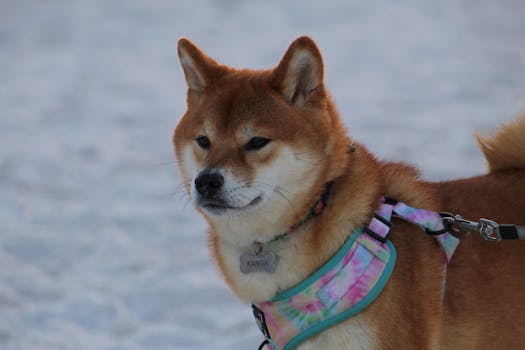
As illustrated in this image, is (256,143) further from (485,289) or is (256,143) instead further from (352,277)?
(485,289)

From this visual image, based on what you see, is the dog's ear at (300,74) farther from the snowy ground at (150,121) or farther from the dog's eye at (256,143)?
the snowy ground at (150,121)

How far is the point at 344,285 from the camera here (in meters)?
2.46

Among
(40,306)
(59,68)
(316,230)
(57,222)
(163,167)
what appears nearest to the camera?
(316,230)

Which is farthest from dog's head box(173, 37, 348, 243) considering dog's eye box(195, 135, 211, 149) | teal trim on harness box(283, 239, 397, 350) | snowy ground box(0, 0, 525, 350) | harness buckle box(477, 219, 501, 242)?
snowy ground box(0, 0, 525, 350)

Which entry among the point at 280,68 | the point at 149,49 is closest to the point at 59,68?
the point at 149,49

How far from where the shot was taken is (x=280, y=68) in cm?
272

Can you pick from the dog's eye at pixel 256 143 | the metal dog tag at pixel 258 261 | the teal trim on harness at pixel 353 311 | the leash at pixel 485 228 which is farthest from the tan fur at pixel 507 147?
the metal dog tag at pixel 258 261

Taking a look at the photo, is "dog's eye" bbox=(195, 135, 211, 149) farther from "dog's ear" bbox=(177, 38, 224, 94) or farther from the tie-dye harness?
the tie-dye harness

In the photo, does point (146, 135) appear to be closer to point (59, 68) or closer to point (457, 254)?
point (59, 68)

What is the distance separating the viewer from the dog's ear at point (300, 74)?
264cm

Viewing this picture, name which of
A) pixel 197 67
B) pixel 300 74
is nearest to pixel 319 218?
pixel 300 74

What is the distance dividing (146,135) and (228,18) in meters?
3.29

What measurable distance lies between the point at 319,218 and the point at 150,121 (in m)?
4.66

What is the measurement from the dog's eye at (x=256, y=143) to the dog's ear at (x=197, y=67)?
0.34 m
